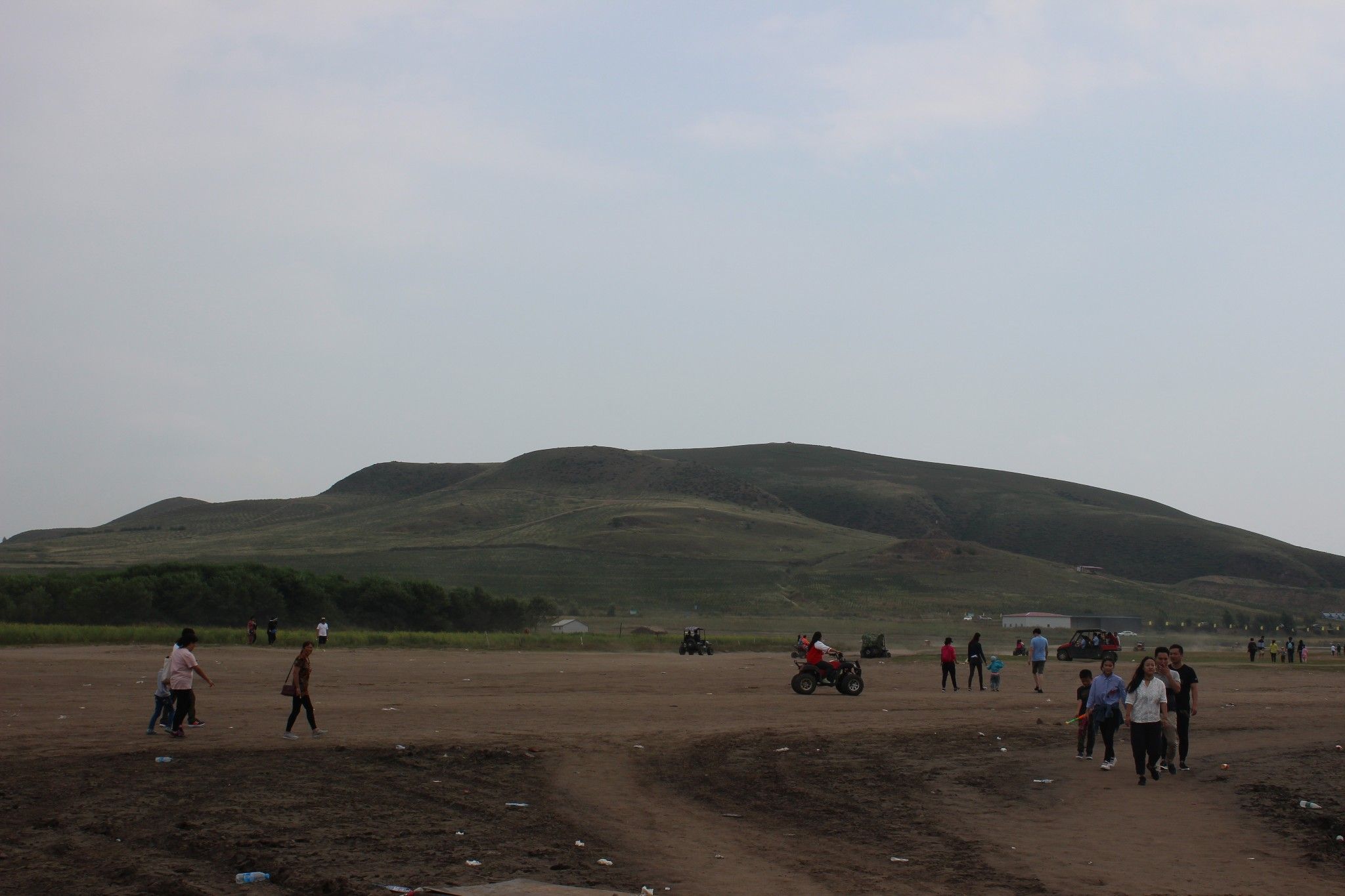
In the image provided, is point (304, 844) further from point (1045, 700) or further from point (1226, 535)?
point (1226, 535)

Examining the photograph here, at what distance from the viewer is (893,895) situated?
31.9 feet

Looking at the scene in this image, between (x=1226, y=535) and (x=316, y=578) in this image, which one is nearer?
(x=316, y=578)

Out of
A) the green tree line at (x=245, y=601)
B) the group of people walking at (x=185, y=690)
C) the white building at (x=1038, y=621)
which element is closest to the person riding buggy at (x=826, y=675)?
the group of people walking at (x=185, y=690)

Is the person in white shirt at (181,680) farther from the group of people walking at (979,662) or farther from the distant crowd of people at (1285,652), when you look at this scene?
the distant crowd of people at (1285,652)

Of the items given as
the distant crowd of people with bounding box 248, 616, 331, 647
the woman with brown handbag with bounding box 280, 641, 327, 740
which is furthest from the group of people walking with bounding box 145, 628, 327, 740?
the distant crowd of people with bounding box 248, 616, 331, 647

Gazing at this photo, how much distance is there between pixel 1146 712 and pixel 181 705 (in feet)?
42.0

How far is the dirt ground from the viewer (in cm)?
1027

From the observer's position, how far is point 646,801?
1350 centimetres

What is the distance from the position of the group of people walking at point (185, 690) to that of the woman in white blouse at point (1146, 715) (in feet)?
35.3

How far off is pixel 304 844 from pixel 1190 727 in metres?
16.3

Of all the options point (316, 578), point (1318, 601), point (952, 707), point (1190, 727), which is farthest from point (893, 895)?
point (1318, 601)

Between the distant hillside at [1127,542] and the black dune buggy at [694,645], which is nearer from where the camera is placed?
the black dune buggy at [694,645]

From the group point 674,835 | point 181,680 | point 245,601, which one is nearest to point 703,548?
point 245,601

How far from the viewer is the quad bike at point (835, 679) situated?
2778 cm
